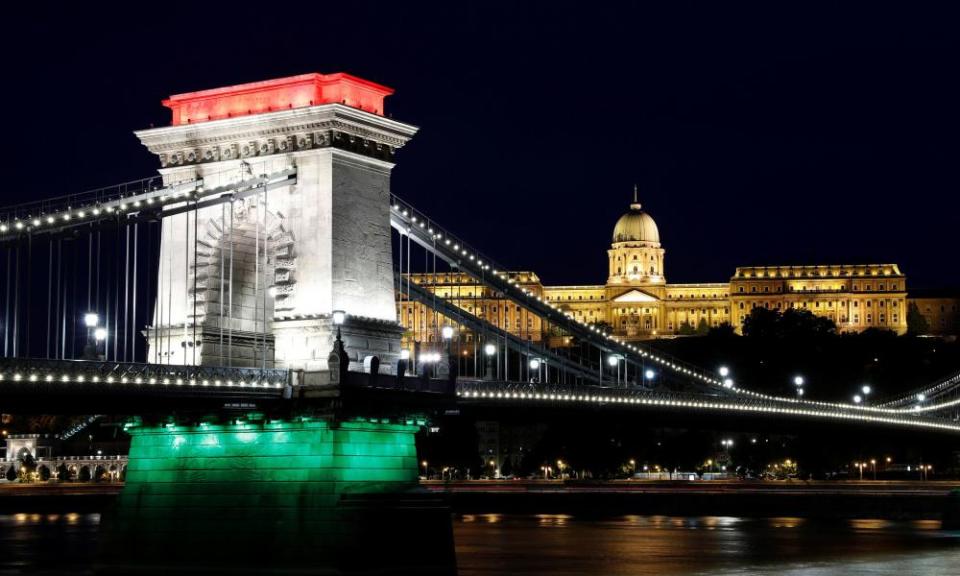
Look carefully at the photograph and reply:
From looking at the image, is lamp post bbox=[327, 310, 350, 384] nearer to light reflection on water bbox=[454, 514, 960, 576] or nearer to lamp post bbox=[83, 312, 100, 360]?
lamp post bbox=[83, 312, 100, 360]

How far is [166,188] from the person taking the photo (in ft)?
169

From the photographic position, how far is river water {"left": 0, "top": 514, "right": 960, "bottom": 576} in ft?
197

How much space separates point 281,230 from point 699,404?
126 feet

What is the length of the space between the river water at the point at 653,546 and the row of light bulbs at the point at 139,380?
11.3m

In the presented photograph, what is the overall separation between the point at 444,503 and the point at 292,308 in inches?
356

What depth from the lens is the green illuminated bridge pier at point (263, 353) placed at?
47.1 m

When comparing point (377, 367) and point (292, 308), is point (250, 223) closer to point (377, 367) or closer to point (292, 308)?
point (292, 308)

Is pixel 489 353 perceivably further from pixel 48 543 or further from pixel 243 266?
pixel 48 543

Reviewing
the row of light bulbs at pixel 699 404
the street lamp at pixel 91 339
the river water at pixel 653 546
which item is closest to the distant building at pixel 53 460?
the river water at pixel 653 546

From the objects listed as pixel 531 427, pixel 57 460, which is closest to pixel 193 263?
pixel 57 460

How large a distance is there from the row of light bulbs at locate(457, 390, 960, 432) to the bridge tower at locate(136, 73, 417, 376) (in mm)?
7736

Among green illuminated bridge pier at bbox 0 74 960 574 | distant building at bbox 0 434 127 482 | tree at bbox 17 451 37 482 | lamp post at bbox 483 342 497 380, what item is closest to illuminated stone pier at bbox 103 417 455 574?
green illuminated bridge pier at bbox 0 74 960 574

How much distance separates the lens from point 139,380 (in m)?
44.9

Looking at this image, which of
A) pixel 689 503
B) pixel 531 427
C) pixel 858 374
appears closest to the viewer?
pixel 689 503
